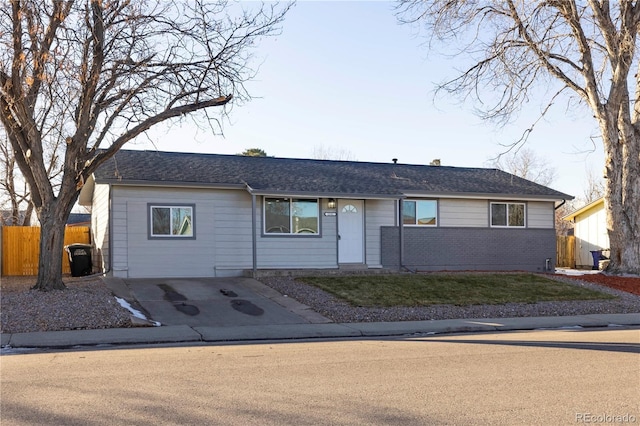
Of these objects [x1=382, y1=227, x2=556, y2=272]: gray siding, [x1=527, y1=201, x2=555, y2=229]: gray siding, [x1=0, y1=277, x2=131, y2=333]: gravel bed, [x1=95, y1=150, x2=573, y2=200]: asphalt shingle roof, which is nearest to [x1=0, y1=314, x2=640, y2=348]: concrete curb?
[x1=0, y1=277, x2=131, y2=333]: gravel bed

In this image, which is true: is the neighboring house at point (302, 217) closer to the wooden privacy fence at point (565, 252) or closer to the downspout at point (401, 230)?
the downspout at point (401, 230)

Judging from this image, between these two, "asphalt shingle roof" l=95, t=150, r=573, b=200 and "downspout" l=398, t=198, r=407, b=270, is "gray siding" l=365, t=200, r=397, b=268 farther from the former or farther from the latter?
"asphalt shingle roof" l=95, t=150, r=573, b=200

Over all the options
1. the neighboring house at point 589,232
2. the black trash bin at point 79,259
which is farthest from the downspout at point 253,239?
the neighboring house at point 589,232

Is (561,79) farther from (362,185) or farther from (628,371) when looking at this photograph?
(628,371)

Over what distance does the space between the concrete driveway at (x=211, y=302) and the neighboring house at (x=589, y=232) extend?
2323cm

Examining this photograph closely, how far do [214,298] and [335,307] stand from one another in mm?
3330

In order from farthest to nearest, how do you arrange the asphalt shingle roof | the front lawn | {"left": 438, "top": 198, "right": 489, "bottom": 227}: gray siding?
1. {"left": 438, "top": 198, "right": 489, "bottom": 227}: gray siding
2. the asphalt shingle roof
3. the front lawn

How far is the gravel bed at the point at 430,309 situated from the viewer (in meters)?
16.0

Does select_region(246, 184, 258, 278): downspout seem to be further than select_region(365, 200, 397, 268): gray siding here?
No

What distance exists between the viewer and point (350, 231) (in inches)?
920

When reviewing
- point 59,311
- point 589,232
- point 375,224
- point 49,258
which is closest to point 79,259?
point 49,258

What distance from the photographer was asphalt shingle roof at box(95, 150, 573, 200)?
2128 cm

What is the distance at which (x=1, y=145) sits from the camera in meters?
37.2

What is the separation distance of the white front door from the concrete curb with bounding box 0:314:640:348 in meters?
7.71
